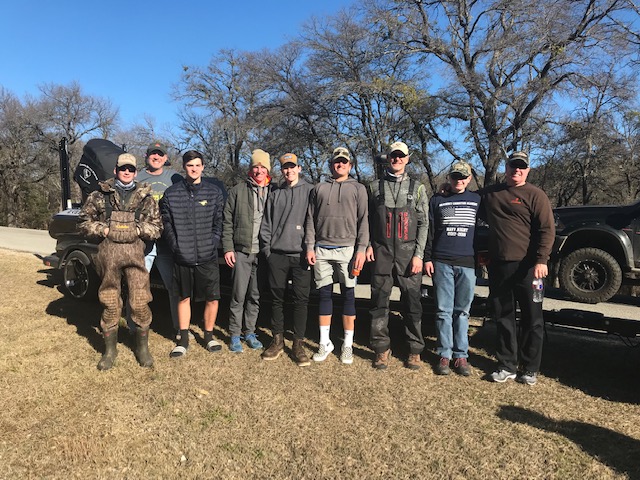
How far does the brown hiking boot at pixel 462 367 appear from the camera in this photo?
161 inches

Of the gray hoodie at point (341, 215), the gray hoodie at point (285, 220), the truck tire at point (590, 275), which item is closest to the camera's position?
the gray hoodie at point (341, 215)

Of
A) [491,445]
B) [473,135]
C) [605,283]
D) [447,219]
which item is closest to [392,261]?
[447,219]

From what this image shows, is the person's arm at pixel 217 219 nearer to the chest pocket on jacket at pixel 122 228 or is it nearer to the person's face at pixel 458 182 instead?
the chest pocket on jacket at pixel 122 228

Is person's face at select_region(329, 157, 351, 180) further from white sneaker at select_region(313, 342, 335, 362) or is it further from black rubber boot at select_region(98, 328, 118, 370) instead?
black rubber boot at select_region(98, 328, 118, 370)

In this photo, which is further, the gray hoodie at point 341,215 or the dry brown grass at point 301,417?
the gray hoodie at point 341,215

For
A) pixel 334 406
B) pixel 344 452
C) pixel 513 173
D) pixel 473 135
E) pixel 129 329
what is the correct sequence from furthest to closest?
pixel 473 135 → pixel 129 329 → pixel 513 173 → pixel 334 406 → pixel 344 452

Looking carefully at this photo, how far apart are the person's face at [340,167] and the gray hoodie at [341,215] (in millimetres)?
59

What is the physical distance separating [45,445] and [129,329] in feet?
6.52

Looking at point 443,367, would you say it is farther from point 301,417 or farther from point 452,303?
point 301,417

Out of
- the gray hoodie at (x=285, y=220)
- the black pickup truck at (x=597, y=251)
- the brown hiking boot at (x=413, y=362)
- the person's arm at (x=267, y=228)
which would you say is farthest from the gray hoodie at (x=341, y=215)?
the black pickup truck at (x=597, y=251)

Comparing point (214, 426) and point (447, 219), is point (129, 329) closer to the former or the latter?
point (214, 426)

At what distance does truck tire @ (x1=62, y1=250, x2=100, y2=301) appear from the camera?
5562mm

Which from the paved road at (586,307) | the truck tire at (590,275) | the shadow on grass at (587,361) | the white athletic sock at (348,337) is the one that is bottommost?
the shadow on grass at (587,361)

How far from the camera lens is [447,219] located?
4.09 m
